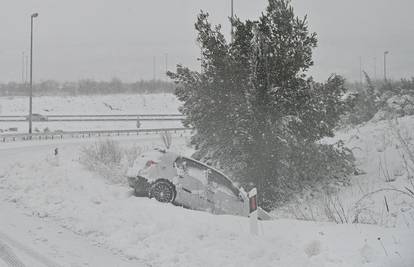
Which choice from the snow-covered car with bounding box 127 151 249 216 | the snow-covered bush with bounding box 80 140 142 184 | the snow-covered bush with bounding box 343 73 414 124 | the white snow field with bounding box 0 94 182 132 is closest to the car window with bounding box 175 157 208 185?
the snow-covered car with bounding box 127 151 249 216

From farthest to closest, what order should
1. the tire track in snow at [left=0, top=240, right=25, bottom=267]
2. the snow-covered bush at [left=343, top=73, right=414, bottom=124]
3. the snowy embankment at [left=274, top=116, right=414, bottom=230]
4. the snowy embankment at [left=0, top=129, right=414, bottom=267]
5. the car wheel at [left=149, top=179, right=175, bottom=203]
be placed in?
the snow-covered bush at [left=343, top=73, right=414, bottom=124]
the snowy embankment at [left=274, top=116, right=414, bottom=230]
the car wheel at [left=149, top=179, right=175, bottom=203]
the tire track in snow at [left=0, top=240, right=25, bottom=267]
the snowy embankment at [left=0, top=129, right=414, bottom=267]

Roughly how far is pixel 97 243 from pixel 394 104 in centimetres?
2377

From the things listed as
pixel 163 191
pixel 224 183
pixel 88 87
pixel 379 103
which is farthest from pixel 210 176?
Result: pixel 88 87

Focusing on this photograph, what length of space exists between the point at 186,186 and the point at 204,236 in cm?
369

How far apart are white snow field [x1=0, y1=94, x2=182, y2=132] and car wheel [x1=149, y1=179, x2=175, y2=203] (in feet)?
120

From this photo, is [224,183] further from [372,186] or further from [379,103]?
[379,103]

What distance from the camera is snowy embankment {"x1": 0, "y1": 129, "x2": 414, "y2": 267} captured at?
6004mm

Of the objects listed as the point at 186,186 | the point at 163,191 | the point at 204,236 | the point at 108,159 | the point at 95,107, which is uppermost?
the point at 95,107

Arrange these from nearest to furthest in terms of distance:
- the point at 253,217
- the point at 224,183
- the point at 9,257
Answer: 1. the point at 9,257
2. the point at 253,217
3. the point at 224,183

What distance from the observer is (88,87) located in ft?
259

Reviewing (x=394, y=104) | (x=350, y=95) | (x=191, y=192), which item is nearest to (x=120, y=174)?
(x=191, y=192)

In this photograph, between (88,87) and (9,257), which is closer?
(9,257)

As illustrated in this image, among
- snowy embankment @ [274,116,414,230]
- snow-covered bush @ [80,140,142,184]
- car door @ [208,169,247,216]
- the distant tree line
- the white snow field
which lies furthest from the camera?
the distant tree line

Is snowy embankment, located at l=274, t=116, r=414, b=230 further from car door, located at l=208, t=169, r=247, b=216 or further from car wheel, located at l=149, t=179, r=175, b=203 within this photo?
car wheel, located at l=149, t=179, r=175, b=203
